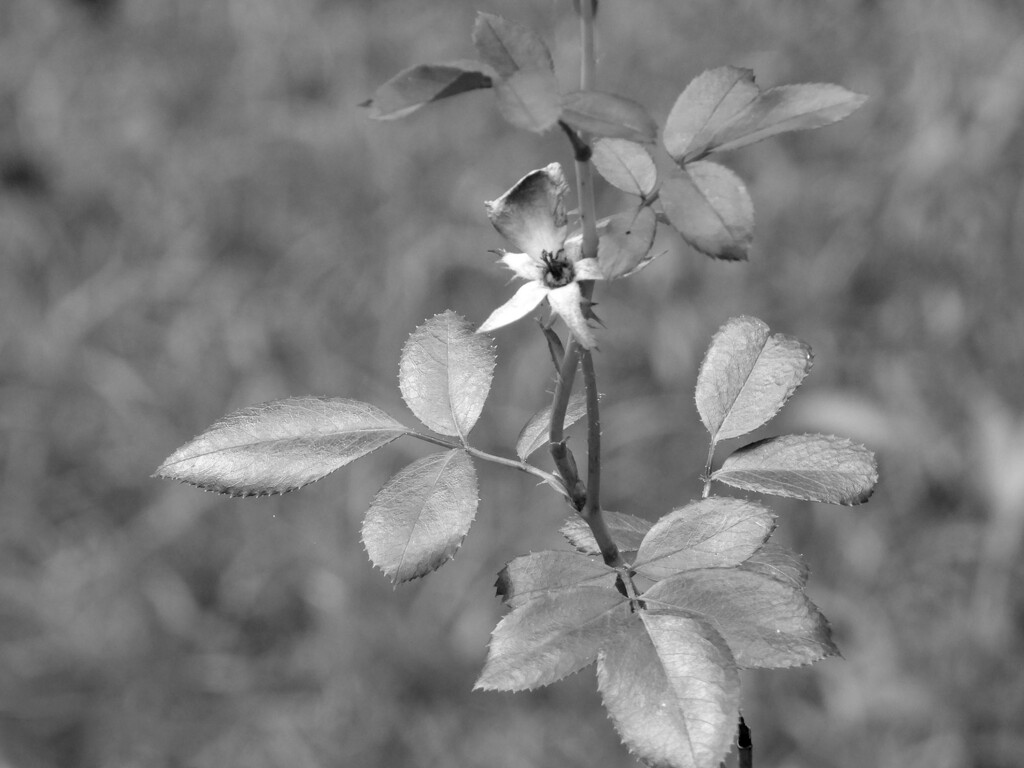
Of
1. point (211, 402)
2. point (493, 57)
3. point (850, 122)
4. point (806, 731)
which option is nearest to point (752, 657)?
point (493, 57)

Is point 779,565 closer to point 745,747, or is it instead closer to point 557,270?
point 745,747

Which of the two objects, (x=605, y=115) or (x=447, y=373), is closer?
(x=605, y=115)

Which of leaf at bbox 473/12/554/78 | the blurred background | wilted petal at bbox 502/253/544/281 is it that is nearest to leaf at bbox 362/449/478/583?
wilted petal at bbox 502/253/544/281

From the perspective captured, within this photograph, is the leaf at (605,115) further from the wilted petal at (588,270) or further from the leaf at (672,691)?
the leaf at (672,691)

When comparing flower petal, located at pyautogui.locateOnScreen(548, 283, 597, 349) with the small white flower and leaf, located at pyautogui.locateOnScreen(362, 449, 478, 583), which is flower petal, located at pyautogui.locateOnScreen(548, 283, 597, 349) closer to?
the small white flower

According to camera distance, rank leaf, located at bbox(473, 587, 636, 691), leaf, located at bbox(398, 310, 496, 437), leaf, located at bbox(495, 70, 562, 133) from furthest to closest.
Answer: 1. leaf, located at bbox(398, 310, 496, 437)
2. leaf, located at bbox(473, 587, 636, 691)
3. leaf, located at bbox(495, 70, 562, 133)

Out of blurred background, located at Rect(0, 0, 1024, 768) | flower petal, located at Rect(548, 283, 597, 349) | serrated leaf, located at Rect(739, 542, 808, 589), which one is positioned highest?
flower petal, located at Rect(548, 283, 597, 349)

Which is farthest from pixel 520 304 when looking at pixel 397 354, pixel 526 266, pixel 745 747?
pixel 397 354
